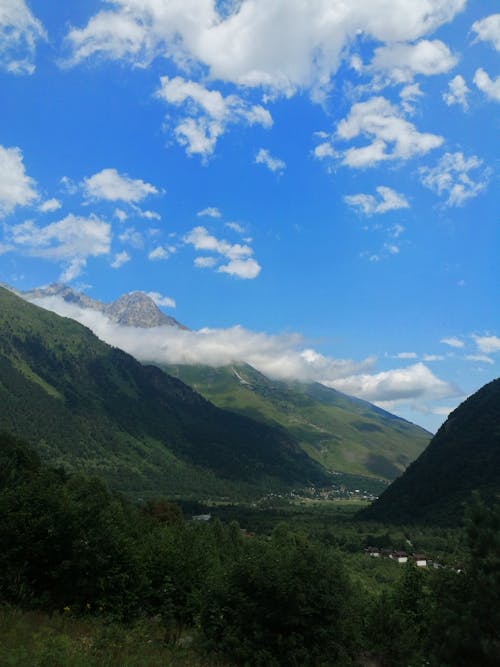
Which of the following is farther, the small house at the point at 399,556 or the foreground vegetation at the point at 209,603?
the small house at the point at 399,556

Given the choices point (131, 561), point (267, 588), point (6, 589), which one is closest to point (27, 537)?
point (6, 589)

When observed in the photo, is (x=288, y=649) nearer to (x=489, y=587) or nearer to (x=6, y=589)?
(x=489, y=587)

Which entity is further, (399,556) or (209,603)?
(399,556)

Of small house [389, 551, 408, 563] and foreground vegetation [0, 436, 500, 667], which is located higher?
foreground vegetation [0, 436, 500, 667]

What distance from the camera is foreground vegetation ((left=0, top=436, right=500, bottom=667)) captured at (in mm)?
18406

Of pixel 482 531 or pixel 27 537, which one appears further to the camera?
pixel 27 537

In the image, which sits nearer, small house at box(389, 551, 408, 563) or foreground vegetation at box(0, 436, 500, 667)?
foreground vegetation at box(0, 436, 500, 667)

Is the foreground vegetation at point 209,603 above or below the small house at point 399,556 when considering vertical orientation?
above

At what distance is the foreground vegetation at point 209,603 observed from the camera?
18406mm

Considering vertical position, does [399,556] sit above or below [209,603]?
below

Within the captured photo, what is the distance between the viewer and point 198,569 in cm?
3672

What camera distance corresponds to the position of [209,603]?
25.9m

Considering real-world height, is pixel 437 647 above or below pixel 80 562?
above

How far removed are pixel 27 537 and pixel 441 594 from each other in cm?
2131
